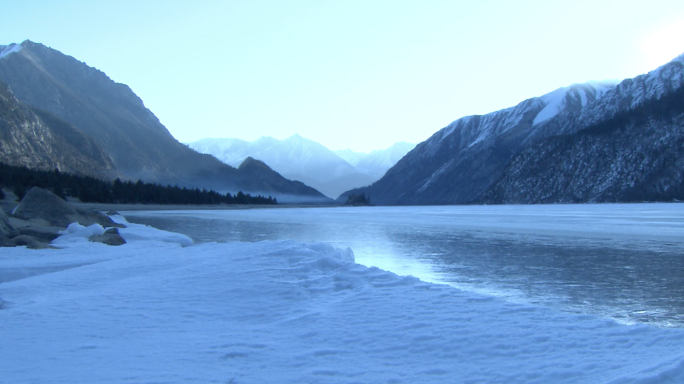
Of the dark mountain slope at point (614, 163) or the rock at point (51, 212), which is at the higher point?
the dark mountain slope at point (614, 163)

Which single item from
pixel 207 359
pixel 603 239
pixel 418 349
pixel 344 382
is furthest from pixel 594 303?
pixel 603 239

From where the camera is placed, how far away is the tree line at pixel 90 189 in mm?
72375

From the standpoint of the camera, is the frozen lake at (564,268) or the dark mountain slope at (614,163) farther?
the dark mountain slope at (614,163)

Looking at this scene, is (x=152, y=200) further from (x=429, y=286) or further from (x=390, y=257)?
(x=429, y=286)

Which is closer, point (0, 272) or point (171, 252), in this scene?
point (0, 272)

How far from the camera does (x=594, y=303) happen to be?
8.70 m

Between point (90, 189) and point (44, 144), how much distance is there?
81.7 metres

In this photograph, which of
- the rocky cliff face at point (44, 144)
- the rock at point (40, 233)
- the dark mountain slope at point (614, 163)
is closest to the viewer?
the rock at point (40, 233)

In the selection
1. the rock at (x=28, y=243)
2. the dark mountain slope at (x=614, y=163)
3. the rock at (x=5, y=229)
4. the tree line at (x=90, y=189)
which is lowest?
the rock at (x=28, y=243)

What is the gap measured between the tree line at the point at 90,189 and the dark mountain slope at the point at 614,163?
3624 inches

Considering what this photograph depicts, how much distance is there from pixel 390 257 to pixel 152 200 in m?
99.3

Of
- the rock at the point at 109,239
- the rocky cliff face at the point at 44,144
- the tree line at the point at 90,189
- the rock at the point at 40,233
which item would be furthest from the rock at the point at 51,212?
the rocky cliff face at the point at 44,144

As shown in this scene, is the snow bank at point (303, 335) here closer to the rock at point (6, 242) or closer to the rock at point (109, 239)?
the rock at point (6, 242)

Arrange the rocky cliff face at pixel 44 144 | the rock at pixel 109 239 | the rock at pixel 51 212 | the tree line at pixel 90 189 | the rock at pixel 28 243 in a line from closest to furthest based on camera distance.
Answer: the rock at pixel 28 243 < the rock at pixel 109 239 < the rock at pixel 51 212 < the tree line at pixel 90 189 < the rocky cliff face at pixel 44 144
